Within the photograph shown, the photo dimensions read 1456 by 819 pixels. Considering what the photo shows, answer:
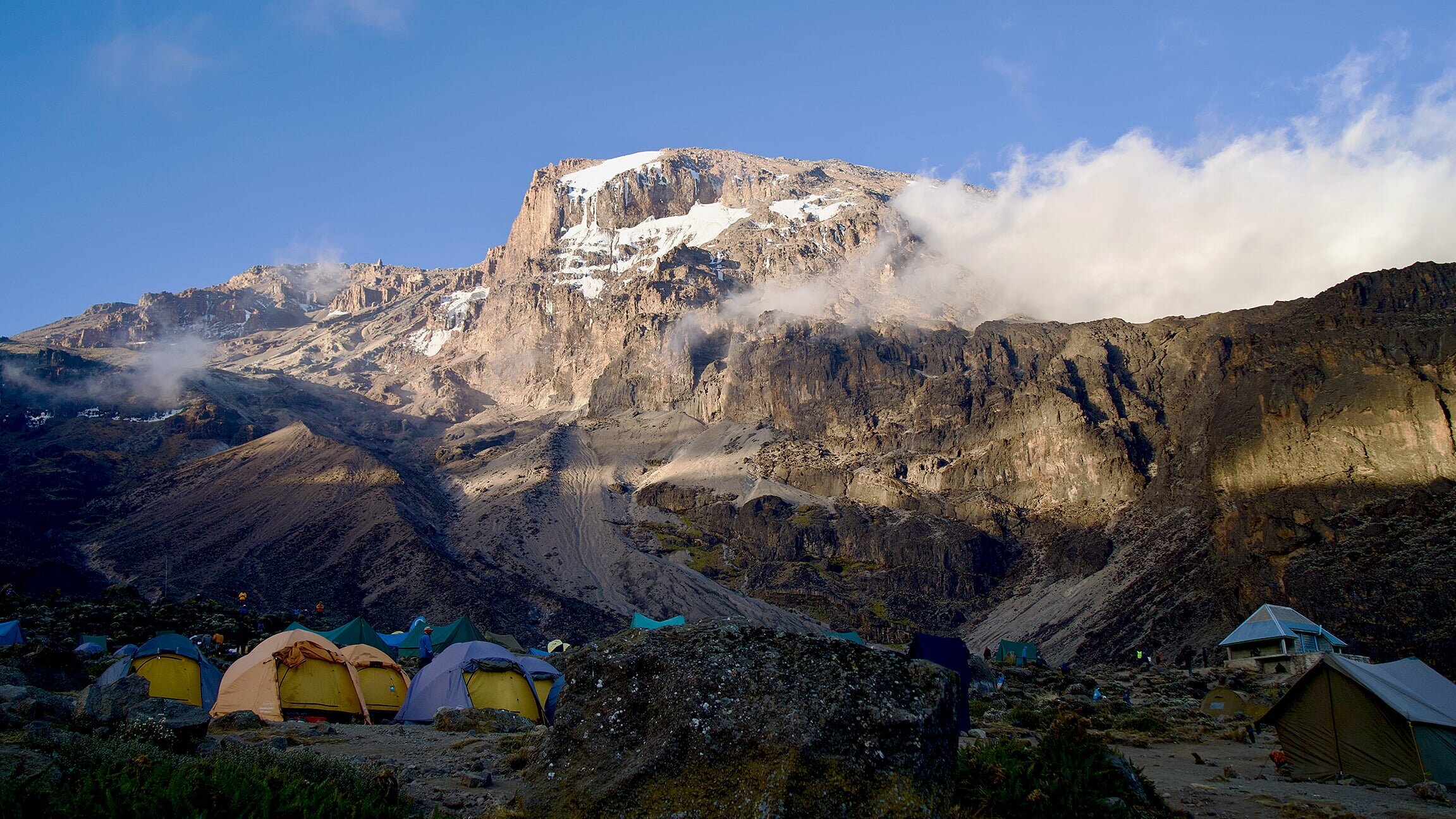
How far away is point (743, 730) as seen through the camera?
7.42 meters

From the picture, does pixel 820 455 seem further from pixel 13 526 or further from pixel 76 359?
pixel 76 359

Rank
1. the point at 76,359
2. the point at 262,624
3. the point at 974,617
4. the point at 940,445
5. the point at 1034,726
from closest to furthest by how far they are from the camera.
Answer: the point at 1034,726, the point at 262,624, the point at 974,617, the point at 940,445, the point at 76,359

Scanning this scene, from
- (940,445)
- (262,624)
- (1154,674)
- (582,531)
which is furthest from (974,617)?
(262,624)

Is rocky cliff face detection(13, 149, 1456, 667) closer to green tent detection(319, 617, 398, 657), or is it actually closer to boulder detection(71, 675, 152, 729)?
green tent detection(319, 617, 398, 657)

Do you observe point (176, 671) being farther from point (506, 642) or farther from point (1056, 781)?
point (506, 642)

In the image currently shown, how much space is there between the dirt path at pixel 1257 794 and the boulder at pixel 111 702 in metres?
13.1

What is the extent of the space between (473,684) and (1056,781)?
20.9m

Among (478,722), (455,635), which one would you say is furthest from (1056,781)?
(455,635)

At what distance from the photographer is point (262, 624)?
4950cm

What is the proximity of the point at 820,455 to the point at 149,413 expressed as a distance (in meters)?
133

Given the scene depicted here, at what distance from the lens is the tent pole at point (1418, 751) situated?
1484cm

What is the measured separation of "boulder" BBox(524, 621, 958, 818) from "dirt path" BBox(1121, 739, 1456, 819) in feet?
17.2

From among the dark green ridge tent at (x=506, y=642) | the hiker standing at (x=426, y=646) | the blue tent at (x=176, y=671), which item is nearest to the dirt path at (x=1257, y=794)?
the blue tent at (x=176, y=671)

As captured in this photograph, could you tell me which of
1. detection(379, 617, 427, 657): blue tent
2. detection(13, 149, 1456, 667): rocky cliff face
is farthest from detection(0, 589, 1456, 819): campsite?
detection(13, 149, 1456, 667): rocky cliff face
